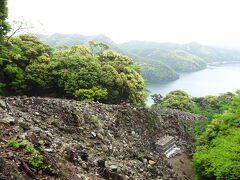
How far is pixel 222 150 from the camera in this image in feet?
32.6

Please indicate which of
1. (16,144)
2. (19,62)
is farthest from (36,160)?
(19,62)

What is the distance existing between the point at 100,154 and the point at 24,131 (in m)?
4.21

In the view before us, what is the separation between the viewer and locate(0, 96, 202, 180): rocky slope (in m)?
6.86

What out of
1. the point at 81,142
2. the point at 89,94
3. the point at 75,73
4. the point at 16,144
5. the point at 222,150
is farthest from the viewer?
the point at 75,73

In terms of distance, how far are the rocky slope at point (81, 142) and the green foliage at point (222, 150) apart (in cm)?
280

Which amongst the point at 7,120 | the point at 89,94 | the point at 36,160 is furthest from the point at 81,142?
the point at 89,94

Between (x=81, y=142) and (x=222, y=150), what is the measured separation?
7662mm

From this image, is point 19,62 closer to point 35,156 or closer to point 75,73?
point 75,73

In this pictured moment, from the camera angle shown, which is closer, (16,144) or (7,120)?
(16,144)

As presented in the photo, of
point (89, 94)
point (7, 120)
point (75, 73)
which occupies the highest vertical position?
point (75, 73)

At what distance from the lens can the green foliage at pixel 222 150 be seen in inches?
352

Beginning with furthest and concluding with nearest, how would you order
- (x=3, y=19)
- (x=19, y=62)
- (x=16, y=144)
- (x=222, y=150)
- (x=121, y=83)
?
(x=121, y=83), (x=19, y=62), (x=3, y=19), (x=222, y=150), (x=16, y=144)

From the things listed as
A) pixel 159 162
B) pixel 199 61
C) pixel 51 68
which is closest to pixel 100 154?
pixel 159 162

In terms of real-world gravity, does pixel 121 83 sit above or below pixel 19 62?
below
